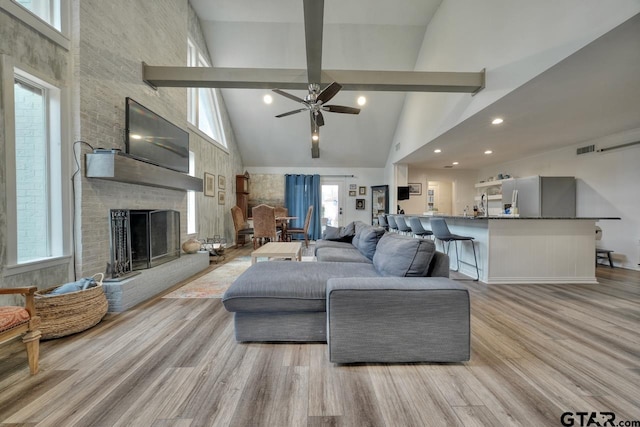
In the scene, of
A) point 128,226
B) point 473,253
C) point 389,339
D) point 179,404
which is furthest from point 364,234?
point 128,226

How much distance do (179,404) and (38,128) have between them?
2671 millimetres

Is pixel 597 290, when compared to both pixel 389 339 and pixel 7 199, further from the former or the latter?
pixel 7 199

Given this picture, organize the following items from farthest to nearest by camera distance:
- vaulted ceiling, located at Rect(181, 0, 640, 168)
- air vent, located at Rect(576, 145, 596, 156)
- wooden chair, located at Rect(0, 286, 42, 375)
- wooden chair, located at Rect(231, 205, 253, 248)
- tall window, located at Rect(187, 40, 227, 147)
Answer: wooden chair, located at Rect(231, 205, 253, 248), tall window, located at Rect(187, 40, 227, 147), air vent, located at Rect(576, 145, 596, 156), vaulted ceiling, located at Rect(181, 0, 640, 168), wooden chair, located at Rect(0, 286, 42, 375)

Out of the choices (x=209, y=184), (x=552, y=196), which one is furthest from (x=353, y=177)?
(x=552, y=196)

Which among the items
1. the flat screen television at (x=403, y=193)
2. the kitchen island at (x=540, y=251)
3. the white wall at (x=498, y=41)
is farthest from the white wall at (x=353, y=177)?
the kitchen island at (x=540, y=251)

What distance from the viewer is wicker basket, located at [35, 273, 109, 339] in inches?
73.2

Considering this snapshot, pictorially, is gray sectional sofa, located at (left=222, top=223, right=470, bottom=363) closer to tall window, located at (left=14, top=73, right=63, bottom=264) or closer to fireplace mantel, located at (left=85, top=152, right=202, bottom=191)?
fireplace mantel, located at (left=85, top=152, right=202, bottom=191)

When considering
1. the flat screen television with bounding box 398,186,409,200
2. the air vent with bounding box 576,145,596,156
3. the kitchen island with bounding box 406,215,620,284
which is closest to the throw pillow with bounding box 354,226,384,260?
the kitchen island with bounding box 406,215,620,284

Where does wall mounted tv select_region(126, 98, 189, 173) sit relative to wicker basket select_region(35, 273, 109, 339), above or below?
above

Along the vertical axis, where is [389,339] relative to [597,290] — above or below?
above

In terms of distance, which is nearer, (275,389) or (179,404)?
(179,404)

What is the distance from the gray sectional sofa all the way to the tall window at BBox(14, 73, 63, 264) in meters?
1.90

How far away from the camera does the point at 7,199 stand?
74.5 inches

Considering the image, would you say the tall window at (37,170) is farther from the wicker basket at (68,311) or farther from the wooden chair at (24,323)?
the wooden chair at (24,323)
